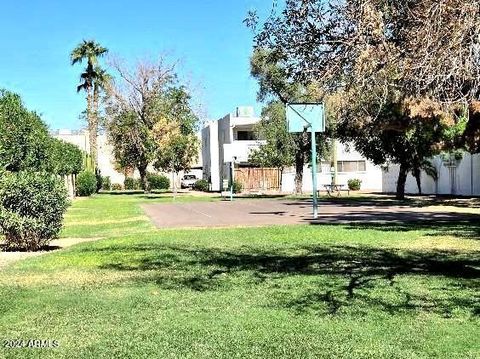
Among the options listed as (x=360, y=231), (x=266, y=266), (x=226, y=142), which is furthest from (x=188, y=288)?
(x=226, y=142)

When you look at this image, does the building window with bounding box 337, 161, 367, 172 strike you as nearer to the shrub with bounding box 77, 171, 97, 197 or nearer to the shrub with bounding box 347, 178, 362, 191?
the shrub with bounding box 347, 178, 362, 191

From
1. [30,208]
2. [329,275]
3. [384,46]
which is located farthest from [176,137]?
[384,46]

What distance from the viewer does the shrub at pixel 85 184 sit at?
53.0 metres

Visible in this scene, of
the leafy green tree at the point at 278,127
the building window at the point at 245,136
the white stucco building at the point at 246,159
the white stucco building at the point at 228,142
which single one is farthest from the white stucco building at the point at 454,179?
the building window at the point at 245,136

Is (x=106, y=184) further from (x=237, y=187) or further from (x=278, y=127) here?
(x=278, y=127)

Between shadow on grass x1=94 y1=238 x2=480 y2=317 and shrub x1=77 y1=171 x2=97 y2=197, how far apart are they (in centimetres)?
4013

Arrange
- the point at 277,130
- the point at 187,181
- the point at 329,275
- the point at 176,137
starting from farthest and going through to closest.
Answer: the point at 187,181 < the point at 176,137 < the point at 277,130 < the point at 329,275

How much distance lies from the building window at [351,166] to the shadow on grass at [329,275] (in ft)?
158

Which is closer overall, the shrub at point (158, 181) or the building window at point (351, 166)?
the building window at point (351, 166)

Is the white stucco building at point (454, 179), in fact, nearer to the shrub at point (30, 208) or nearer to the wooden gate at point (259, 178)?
the wooden gate at point (259, 178)

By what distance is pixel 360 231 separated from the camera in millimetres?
17125

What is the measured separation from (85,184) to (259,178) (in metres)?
14.9

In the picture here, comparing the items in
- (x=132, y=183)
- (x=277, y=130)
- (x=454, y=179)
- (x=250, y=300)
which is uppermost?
(x=277, y=130)

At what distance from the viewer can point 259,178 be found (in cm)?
5734
